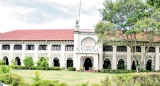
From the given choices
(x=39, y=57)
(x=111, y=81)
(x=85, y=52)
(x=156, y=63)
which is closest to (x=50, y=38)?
(x=39, y=57)

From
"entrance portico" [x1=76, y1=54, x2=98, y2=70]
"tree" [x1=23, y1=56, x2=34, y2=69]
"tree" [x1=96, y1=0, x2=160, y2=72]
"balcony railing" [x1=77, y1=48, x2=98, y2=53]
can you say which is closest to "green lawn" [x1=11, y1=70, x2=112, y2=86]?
"tree" [x1=96, y1=0, x2=160, y2=72]

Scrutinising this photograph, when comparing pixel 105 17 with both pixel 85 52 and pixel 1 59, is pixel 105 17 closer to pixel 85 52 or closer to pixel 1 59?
pixel 85 52

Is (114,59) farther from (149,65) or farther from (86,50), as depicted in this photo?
(149,65)

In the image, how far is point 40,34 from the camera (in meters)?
42.1

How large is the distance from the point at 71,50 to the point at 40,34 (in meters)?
6.59

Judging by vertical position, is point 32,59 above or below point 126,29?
below

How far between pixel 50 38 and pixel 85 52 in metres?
6.84

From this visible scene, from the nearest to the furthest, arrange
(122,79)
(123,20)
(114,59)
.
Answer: (122,79), (123,20), (114,59)

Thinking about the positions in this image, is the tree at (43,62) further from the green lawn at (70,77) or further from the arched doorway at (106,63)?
the green lawn at (70,77)

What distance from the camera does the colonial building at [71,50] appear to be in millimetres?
37884

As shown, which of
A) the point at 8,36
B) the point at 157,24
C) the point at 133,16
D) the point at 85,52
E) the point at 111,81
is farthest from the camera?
the point at 8,36

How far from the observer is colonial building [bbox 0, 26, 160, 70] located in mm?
37884

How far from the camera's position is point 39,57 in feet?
127

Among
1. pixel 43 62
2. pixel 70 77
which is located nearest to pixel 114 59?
pixel 43 62
